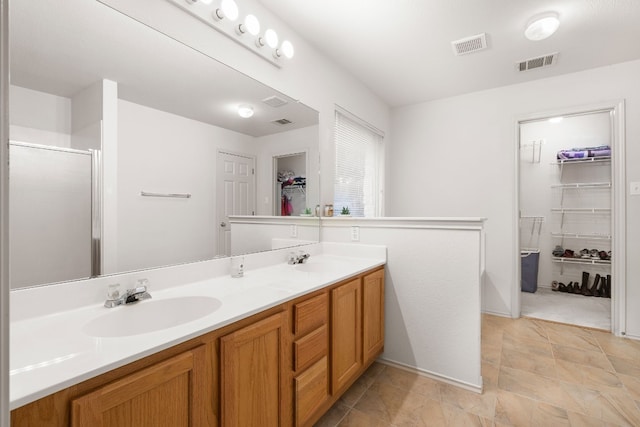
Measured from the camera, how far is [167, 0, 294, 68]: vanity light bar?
5.10 feet

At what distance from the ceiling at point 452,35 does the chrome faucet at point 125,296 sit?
191 centimetres

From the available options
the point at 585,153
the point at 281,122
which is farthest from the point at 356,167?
the point at 585,153

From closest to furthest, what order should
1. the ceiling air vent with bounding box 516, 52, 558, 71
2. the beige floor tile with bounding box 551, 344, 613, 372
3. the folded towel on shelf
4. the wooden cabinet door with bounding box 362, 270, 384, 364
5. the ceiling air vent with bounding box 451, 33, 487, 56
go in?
1. the wooden cabinet door with bounding box 362, 270, 384, 364
2. the beige floor tile with bounding box 551, 344, 613, 372
3. the ceiling air vent with bounding box 451, 33, 487, 56
4. the ceiling air vent with bounding box 516, 52, 558, 71
5. the folded towel on shelf

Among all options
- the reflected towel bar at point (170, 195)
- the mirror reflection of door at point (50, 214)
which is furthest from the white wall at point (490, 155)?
the mirror reflection of door at point (50, 214)

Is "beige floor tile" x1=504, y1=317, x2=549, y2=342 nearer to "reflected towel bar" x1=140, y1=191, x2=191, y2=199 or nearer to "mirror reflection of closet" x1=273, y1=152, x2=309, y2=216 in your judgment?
"mirror reflection of closet" x1=273, y1=152, x2=309, y2=216

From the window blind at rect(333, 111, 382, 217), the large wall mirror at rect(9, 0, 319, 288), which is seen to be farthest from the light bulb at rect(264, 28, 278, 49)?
the window blind at rect(333, 111, 382, 217)

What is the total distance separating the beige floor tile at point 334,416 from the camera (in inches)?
63.2

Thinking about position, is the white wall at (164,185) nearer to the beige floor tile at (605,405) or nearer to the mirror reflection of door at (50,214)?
the mirror reflection of door at (50,214)

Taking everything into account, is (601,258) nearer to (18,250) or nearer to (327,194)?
(327,194)

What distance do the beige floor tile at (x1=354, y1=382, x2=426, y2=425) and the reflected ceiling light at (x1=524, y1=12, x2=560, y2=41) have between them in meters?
2.66

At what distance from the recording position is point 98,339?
834 millimetres

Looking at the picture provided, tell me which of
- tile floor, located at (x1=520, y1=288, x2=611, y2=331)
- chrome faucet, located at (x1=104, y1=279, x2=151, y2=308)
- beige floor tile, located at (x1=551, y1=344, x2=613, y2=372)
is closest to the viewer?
chrome faucet, located at (x1=104, y1=279, x2=151, y2=308)

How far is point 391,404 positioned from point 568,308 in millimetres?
2954

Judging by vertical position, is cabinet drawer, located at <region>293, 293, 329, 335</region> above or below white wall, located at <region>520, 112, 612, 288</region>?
below
